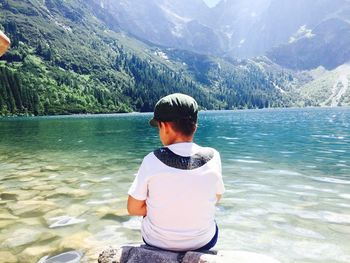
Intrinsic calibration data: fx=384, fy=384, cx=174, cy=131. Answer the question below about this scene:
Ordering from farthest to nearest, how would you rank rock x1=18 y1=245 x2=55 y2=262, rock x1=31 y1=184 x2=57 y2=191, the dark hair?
rock x1=31 y1=184 x2=57 y2=191 < rock x1=18 y1=245 x2=55 y2=262 < the dark hair

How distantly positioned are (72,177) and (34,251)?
10.8 metres

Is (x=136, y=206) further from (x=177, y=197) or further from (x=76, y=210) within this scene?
(x=76, y=210)

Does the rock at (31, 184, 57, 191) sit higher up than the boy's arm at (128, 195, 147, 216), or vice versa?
the boy's arm at (128, 195, 147, 216)

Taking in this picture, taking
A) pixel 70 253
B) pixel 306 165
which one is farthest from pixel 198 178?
pixel 306 165

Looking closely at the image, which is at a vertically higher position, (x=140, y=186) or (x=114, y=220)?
(x=140, y=186)

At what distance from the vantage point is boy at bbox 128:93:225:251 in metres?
5.62

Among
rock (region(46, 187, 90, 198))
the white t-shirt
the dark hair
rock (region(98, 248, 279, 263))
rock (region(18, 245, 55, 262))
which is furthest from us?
rock (region(46, 187, 90, 198))

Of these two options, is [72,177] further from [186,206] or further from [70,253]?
[186,206]

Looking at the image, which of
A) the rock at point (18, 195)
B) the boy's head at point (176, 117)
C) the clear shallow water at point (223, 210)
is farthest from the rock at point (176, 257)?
the rock at point (18, 195)

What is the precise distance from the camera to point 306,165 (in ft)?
79.1

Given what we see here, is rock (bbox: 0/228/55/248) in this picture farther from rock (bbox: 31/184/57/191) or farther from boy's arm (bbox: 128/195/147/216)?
rock (bbox: 31/184/57/191)

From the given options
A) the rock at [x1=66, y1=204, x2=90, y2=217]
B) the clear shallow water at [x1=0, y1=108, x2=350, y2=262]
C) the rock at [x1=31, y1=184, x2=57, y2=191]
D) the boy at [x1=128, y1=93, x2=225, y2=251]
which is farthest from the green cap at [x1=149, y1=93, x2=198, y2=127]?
the rock at [x1=31, y1=184, x2=57, y2=191]

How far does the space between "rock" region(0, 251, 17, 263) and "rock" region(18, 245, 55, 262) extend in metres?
0.13

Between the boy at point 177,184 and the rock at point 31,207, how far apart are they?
7.72 meters
